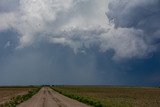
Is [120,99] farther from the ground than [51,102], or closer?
farther from the ground

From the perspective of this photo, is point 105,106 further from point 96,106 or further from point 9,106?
point 9,106

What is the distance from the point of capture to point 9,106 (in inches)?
1748

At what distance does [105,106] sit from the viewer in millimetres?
41750

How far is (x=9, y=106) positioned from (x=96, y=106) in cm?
1046

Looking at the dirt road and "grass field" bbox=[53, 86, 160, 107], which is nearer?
the dirt road

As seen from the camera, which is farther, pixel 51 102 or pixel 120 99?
pixel 120 99

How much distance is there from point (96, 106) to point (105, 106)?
10.7 ft

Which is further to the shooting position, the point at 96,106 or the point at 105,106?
the point at 96,106

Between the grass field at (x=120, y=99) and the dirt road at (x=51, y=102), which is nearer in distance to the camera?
the dirt road at (x=51, y=102)

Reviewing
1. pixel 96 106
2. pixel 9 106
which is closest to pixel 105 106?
Result: pixel 96 106

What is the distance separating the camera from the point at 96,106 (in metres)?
44.9
